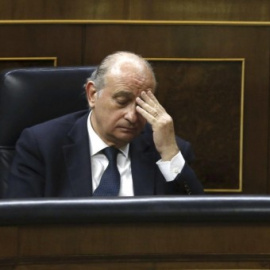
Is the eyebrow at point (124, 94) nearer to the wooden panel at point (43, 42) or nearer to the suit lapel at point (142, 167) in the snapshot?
the suit lapel at point (142, 167)

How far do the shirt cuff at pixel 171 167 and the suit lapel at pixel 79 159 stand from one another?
0.59ft

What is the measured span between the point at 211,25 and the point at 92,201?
1.91 meters

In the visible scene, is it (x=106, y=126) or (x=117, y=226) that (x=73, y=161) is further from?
(x=117, y=226)

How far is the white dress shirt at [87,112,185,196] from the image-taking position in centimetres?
241

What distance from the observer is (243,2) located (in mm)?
3252

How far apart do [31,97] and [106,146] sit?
22 cm

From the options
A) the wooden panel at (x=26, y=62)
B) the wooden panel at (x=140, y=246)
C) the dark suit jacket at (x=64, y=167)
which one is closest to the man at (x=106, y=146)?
the dark suit jacket at (x=64, y=167)

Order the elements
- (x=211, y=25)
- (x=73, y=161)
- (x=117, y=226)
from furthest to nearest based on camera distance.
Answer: (x=211, y=25) → (x=73, y=161) → (x=117, y=226)

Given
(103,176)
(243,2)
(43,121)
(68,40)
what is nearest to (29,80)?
(43,121)

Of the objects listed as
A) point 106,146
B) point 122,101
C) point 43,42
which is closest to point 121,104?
point 122,101

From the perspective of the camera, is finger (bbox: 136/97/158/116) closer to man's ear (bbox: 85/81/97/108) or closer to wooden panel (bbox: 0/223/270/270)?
man's ear (bbox: 85/81/97/108)

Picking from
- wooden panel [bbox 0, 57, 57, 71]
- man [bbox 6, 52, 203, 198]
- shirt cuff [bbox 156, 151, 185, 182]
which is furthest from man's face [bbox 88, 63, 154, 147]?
wooden panel [bbox 0, 57, 57, 71]

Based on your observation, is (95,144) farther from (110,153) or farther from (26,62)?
(26,62)

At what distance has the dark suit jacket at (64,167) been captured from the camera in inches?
93.5
